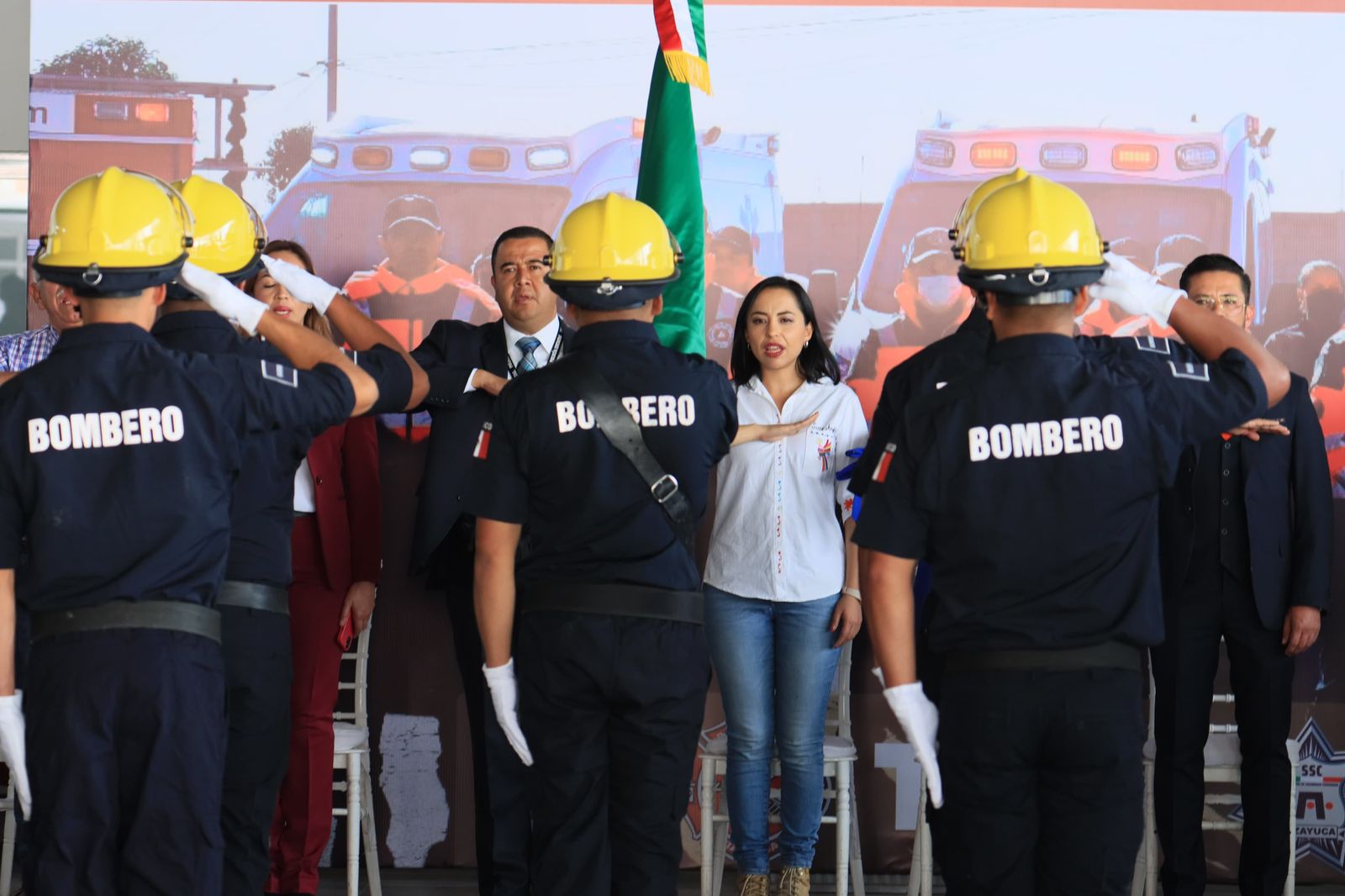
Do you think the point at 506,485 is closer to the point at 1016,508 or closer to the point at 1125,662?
the point at 1016,508

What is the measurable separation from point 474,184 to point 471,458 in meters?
1.09

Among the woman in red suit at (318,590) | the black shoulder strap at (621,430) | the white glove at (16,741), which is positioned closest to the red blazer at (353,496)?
the woman in red suit at (318,590)

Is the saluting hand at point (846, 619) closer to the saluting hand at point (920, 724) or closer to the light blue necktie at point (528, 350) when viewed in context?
the light blue necktie at point (528, 350)

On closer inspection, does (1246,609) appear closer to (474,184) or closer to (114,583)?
(474,184)

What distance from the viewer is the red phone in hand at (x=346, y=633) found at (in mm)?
4285

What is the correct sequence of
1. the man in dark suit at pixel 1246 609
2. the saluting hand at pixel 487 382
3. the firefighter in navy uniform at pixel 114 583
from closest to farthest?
the firefighter in navy uniform at pixel 114 583 < the saluting hand at pixel 487 382 < the man in dark suit at pixel 1246 609

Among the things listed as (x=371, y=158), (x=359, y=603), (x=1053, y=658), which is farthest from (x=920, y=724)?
(x=371, y=158)

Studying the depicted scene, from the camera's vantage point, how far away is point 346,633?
14.2ft

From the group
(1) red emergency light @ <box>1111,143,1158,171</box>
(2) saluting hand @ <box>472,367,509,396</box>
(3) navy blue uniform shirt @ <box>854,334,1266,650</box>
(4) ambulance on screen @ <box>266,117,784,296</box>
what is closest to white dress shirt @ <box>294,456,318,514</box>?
(2) saluting hand @ <box>472,367,509,396</box>

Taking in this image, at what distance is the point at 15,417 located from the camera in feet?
8.17

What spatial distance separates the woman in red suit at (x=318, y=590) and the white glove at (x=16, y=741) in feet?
4.48

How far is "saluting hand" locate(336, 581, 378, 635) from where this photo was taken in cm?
434

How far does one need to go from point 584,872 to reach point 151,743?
0.97 m

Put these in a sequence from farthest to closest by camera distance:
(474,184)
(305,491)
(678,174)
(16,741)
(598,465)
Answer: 1. (474,184)
2. (678,174)
3. (305,491)
4. (598,465)
5. (16,741)
